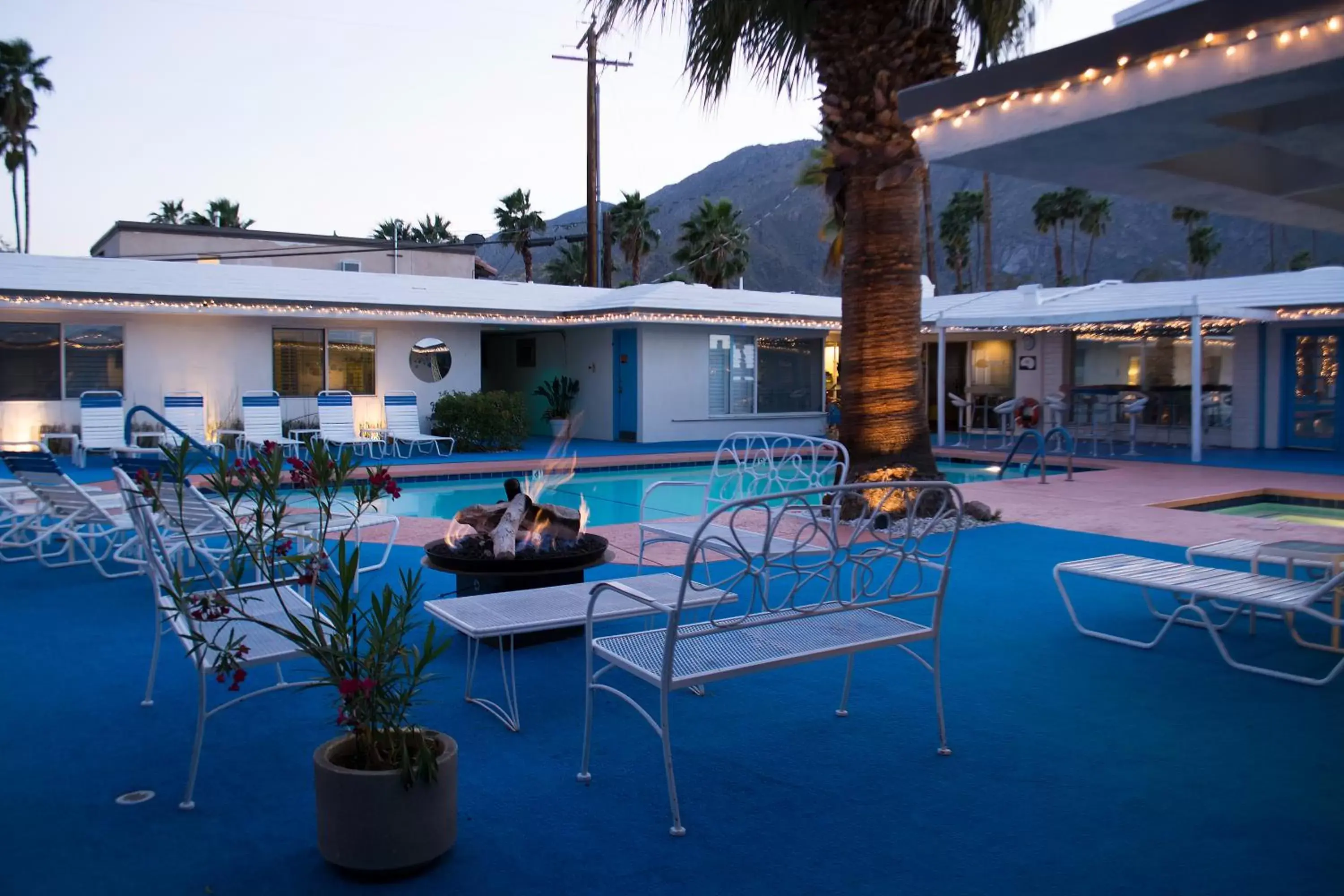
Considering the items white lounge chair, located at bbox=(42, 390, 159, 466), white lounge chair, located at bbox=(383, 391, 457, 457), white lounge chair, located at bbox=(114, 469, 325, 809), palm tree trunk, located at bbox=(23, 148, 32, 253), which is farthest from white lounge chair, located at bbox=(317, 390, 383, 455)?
palm tree trunk, located at bbox=(23, 148, 32, 253)

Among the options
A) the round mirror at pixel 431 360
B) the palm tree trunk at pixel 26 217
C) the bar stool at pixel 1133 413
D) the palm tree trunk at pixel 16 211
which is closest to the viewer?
the bar stool at pixel 1133 413

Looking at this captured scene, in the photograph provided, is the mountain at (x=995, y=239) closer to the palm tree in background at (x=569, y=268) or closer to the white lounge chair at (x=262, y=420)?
the palm tree in background at (x=569, y=268)

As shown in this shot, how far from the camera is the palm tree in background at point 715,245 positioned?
114 ft

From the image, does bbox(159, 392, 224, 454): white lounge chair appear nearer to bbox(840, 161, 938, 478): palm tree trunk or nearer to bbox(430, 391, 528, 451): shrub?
bbox(430, 391, 528, 451): shrub

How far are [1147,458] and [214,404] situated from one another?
14690mm

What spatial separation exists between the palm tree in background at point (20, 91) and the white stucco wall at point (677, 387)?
30.0 m

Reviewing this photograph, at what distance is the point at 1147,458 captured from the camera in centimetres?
1588

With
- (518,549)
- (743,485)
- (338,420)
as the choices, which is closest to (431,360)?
(338,420)

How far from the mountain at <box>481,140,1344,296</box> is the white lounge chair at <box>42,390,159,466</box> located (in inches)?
2247

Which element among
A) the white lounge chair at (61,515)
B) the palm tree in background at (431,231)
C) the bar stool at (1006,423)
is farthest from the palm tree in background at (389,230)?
the white lounge chair at (61,515)

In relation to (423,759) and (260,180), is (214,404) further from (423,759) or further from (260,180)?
(260,180)

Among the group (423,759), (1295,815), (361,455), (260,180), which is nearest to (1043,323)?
(361,455)

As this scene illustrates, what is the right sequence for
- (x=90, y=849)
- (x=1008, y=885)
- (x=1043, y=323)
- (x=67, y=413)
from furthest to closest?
(x=1043, y=323) → (x=67, y=413) → (x=90, y=849) → (x=1008, y=885)

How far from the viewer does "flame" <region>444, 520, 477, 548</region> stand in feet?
16.9
